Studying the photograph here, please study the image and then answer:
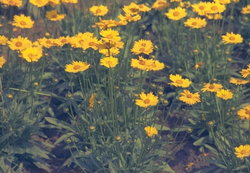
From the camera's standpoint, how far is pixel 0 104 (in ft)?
14.9

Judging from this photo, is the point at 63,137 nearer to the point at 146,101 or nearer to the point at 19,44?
the point at 19,44

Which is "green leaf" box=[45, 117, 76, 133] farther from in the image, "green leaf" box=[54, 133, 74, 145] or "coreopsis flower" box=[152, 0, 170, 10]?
"coreopsis flower" box=[152, 0, 170, 10]

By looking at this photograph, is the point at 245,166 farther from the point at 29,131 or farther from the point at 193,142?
the point at 29,131

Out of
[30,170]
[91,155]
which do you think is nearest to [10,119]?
[30,170]

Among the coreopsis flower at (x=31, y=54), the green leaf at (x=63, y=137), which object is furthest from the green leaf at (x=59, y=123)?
the coreopsis flower at (x=31, y=54)

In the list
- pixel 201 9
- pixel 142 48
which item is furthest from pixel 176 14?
pixel 142 48

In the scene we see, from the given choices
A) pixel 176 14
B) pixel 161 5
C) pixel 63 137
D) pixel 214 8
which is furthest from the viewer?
pixel 161 5

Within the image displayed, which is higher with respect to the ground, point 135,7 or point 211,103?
point 135,7

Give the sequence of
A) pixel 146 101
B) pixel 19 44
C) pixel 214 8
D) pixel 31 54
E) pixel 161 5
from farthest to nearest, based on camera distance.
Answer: pixel 161 5 < pixel 214 8 < pixel 19 44 < pixel 31 54 < pixel 146 101

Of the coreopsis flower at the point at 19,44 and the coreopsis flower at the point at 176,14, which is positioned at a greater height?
the coreopsis flower at the point at 176,14

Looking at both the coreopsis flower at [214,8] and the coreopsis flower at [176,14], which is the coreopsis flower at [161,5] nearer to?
the coreopsis flower at [176,14]

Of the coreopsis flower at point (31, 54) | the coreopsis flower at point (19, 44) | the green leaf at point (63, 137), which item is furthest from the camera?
the green leaf at point (63, 137)

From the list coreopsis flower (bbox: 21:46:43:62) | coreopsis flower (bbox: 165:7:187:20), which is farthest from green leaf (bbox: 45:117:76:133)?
coreopsis flower (bbox: 165:7:187:20)

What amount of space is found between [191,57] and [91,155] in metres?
1.85
